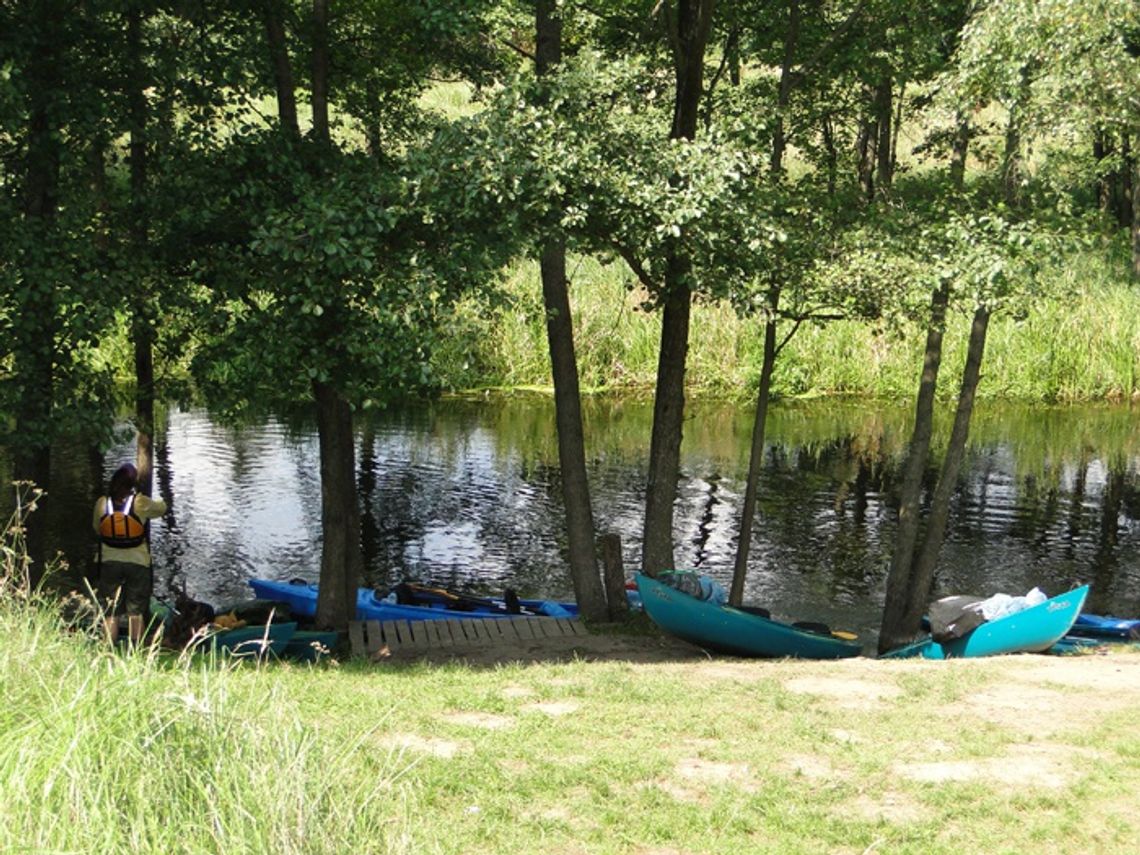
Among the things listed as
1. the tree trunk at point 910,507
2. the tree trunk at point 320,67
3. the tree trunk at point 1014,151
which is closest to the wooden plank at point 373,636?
the tree trunk at point 320,67

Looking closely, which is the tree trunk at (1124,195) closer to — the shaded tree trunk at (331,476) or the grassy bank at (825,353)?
the grassy bank at (825,353)

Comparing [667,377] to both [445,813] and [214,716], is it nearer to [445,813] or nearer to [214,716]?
[445,813]

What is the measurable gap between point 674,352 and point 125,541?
18.4 ft

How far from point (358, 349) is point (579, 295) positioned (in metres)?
18.8

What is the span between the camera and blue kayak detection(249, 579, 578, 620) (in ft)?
46.6

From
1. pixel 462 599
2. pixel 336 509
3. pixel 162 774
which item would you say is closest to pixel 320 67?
pixel 336 509

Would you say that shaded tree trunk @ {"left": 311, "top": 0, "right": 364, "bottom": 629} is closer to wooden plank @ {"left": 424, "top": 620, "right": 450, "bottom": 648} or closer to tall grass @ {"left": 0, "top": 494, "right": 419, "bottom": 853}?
Answer: wooden plank @ {"left": 424, "top": 620, "right": 450, "bottom": 648}

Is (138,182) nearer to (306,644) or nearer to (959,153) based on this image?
(306,644)

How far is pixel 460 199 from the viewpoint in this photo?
10.4 meters

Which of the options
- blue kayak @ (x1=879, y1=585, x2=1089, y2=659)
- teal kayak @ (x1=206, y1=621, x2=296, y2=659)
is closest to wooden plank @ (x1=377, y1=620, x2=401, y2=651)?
teal kayak @ (x1=206, y1=621, x2=296, y2=659)

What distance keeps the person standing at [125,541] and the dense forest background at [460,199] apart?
2.04ft

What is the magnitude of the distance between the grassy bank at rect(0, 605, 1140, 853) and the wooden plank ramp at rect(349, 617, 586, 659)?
1.68 meters

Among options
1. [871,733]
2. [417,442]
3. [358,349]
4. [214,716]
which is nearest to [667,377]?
[358,349]

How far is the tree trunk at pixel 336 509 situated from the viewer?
12680 millimetres
